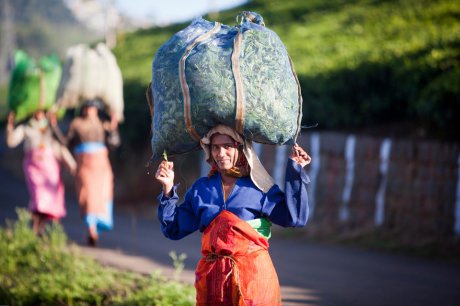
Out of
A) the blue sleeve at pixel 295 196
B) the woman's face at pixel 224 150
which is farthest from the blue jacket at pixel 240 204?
the woman's face at pixel 224 150

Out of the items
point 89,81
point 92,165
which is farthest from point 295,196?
point 89,81

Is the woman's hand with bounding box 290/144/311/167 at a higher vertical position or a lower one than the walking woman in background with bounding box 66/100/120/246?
lower

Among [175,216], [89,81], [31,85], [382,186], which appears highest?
[31,85]

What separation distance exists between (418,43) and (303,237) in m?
4.18

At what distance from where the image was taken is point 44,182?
38.1 ft

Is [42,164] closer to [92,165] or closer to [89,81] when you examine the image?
[92,165]

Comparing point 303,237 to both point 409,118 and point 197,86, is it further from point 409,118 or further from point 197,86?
point 197,86

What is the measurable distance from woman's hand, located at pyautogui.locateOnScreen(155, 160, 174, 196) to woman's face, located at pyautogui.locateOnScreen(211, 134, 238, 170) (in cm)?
29

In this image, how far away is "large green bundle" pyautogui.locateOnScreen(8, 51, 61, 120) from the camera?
11.8 metres

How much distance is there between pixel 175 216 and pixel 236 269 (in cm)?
55

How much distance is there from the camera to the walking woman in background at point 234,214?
503 centimetres

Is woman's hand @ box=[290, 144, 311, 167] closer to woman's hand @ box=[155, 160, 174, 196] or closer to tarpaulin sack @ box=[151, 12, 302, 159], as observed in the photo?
tarpaulin sack @ box=[151, 12, 302, 159]

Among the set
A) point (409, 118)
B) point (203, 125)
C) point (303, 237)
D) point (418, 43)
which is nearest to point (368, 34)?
point (418, 43)

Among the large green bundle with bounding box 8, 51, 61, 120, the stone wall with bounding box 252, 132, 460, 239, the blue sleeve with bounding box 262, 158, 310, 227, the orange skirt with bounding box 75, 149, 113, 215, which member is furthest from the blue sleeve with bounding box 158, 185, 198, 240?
the large green bundle with bounding box 8, 51, 61, 120
